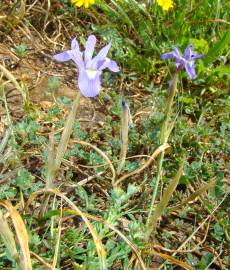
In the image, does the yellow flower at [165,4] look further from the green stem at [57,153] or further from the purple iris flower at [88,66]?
the green stem at [57,153]

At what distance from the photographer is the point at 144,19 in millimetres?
2715

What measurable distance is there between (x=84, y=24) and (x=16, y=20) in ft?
1.18

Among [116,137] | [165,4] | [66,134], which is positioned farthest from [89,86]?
[165,4]

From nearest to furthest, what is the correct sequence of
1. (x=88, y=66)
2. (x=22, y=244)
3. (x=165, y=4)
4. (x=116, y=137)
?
1. (x=22, y=244)
2. (x=88, y=66)
3. (x=116, y=137)
4. (x=165, y=4)

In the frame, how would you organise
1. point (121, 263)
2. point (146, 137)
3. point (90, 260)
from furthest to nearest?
point (146, 137), point (121, 263), point (90, 260)

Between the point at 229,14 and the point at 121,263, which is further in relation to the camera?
the point at 229,14

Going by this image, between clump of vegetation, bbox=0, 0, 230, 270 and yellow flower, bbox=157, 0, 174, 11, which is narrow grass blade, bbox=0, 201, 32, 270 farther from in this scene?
yellow flower, bbox=157, 0, 174, 11

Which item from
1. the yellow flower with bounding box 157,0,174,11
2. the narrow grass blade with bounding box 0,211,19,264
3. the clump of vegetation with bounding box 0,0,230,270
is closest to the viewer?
the narrow grass blade with bounding box 0,211,19,264

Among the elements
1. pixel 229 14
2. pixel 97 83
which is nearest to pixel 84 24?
pixel 229 14

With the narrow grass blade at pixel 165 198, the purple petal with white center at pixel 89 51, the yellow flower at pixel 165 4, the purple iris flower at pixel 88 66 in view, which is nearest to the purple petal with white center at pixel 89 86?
the purple iris flower at pixel 88 66

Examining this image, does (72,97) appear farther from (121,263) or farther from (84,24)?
(121,263)

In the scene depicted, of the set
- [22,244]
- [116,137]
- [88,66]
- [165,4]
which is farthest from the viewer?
[165,4]

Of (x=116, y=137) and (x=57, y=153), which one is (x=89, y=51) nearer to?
(x=57, y=153)

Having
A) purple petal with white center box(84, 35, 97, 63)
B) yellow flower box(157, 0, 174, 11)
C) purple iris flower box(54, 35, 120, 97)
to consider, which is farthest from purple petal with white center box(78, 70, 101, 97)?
yellow flower box(157, 0, 174, 11)
